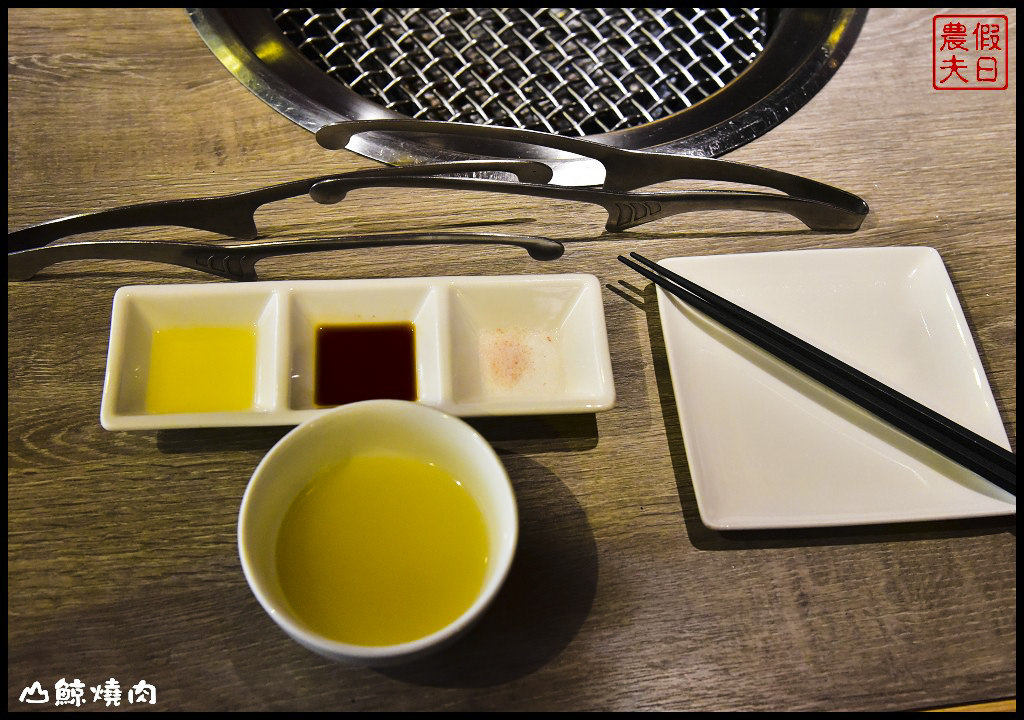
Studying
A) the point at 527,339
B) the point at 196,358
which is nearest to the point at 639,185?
the point at 527,339

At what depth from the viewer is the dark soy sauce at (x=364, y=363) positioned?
1.14m

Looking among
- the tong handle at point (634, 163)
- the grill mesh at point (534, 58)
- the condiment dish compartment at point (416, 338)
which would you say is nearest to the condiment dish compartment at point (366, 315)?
the condiment dish compartment at point (416, 338)

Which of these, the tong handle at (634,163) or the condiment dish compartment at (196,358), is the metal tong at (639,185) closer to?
the tong handle at (634,163)

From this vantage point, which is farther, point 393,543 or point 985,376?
point 985,376

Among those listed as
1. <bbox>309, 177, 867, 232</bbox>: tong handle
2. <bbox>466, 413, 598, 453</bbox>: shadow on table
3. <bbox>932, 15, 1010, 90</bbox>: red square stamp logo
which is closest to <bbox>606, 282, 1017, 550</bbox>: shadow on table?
<bbox>466, 413, 598, 453</bbox>: shadow on table

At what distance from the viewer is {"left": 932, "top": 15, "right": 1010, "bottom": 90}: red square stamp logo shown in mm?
1618

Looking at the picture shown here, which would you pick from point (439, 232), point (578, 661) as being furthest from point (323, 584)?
point (439, 232)

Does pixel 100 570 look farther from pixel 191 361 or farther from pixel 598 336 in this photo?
pixel 598 336

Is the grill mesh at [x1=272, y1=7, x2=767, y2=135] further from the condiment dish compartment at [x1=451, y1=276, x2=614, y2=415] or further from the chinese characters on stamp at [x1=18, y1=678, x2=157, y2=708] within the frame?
the chinese characters on stamp at [x1=18, y1=678, x2=157, y2=708]

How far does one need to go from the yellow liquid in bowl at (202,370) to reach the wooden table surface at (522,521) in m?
0.06

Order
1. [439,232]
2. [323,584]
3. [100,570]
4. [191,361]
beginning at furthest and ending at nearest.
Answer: [439,232] < [191,361] < [100,570] < [323,584]

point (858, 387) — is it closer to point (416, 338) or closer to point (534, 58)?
point (416, 338)

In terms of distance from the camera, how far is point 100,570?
3.39 feet

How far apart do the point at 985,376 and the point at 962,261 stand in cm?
30
